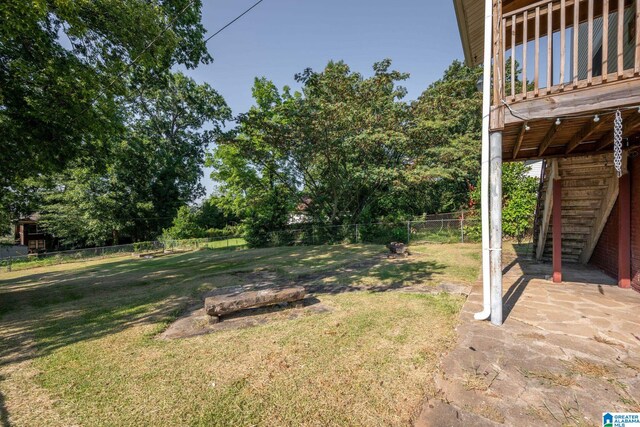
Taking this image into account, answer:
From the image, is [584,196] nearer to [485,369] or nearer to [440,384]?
[485,369]

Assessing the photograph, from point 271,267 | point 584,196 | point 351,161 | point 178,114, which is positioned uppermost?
point 178,114

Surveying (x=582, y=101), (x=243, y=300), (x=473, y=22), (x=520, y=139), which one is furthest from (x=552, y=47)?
(x=243, y=300)

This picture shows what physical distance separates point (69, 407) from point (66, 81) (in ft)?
21.4

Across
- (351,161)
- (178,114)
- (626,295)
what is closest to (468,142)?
(351,161)

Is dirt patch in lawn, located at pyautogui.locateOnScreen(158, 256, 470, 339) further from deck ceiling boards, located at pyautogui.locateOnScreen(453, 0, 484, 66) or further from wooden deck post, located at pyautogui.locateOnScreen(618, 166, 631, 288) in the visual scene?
deck ceiling boards, located at pyautogui.locateOnScreen(453, 0, 484, 66)

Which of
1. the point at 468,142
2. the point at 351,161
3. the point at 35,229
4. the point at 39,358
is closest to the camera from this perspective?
the point at 39,358

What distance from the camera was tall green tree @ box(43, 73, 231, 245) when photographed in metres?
22.7

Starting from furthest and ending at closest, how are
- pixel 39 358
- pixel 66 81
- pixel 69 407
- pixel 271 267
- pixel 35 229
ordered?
pixel 35 229 < pixel 271 267 < pixel 66 81 < pixel 39 358 < pixel 69 407

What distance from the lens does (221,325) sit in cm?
421

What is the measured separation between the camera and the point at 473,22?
5.14 m

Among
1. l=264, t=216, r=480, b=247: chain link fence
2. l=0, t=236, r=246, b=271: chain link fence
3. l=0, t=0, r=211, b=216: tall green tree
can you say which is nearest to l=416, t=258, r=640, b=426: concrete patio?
l=0, t=0, r=211, b=216: tall green tree

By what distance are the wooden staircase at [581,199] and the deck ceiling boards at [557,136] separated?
62cm

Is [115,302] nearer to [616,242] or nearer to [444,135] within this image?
[616,242]

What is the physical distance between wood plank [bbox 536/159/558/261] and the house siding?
3.34 feet
